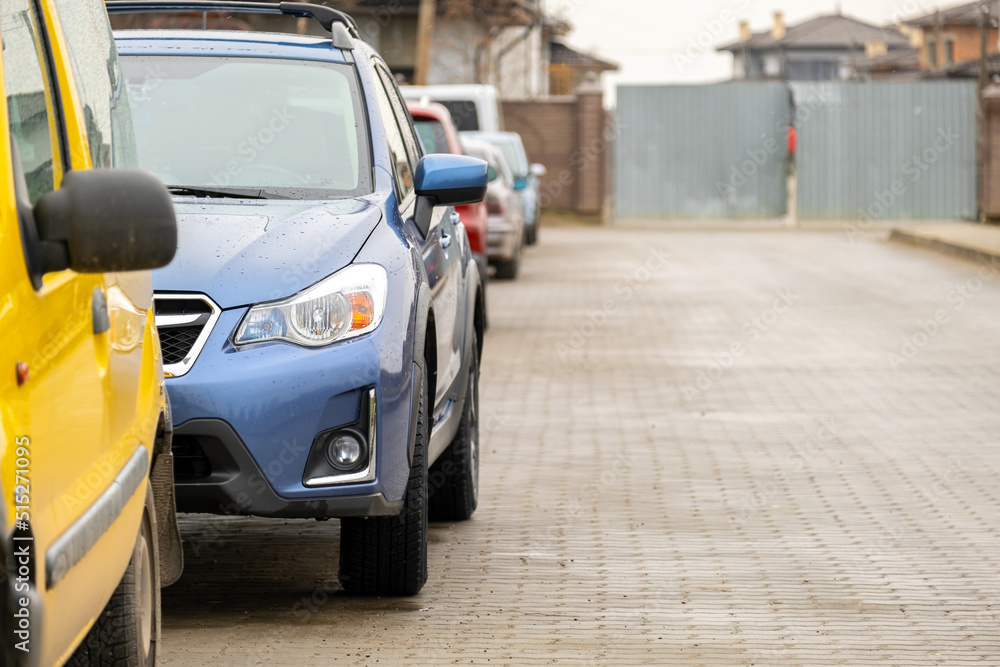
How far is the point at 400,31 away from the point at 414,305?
123ft

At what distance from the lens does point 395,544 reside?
5156 mm

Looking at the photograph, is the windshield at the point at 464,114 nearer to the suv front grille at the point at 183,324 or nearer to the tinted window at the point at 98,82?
the suv front grille at the point at 183,324

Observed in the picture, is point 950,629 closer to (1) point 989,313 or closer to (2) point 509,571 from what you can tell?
(2) point 509,571

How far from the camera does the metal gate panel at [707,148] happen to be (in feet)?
120

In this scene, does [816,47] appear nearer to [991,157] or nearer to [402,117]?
[991,157]

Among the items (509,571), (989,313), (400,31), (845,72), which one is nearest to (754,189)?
(400,31)

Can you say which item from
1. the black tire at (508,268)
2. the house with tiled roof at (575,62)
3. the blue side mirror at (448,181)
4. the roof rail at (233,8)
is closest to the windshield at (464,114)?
the black tire at (508,268)

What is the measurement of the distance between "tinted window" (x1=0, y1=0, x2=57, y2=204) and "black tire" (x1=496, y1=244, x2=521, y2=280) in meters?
17.9

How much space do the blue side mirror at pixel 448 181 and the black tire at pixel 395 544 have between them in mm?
749

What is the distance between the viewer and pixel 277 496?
4676 mm

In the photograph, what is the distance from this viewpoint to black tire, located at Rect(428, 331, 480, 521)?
650 centimetres

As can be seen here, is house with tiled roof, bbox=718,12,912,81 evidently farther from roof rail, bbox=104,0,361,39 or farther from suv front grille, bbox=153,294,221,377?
suv front grille, bbox=153,294,221,377

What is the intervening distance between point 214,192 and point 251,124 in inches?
16.1

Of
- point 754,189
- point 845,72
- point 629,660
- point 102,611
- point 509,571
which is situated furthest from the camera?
point 845,72
